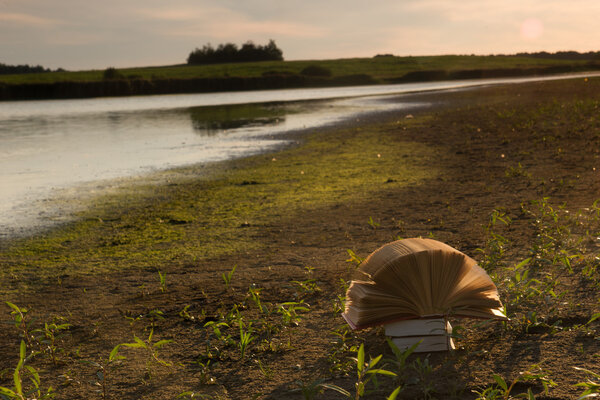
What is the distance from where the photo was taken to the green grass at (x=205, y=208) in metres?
5.40

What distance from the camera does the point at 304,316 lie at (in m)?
3.67

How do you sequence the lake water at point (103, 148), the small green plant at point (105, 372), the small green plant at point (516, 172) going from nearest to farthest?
the small green plant at point (105, 372), the small green plant at point (516, 172), the lake water at point (103, 148)

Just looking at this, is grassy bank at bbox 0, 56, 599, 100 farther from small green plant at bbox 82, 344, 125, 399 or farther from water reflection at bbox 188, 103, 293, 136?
small green plant at bbox 82, 344, 125, 399

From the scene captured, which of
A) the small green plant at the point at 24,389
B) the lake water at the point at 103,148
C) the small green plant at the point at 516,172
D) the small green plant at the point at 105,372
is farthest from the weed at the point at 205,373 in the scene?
the small green plant at the point at 516,172

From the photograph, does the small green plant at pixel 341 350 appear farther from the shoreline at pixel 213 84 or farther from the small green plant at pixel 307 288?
the shoreline at pixel 213 84

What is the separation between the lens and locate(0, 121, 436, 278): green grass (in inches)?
213

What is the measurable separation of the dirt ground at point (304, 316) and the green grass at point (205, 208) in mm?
222

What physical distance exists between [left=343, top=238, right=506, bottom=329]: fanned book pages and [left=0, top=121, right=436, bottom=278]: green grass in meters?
2.57

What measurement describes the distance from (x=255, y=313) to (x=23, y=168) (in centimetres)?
1002

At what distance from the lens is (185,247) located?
558 centimetres

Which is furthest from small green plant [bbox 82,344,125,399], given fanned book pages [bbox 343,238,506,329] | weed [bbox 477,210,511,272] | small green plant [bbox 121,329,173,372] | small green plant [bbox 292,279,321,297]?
weed [bbox 477,210,511,272]

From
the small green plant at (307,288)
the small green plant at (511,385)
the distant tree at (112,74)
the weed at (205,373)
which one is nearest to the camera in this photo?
the small green plant at (511,385)

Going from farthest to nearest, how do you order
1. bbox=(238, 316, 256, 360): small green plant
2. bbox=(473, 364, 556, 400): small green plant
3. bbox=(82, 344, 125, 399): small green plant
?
1. bbox=(238, 316, 256, 360): small green plant
2. bbox=(82, 344, 125, 399): small green plant
3. bbox=(473, 364, 556, 400): small green plant

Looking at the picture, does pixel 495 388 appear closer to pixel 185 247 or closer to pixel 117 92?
pixel 185 247
